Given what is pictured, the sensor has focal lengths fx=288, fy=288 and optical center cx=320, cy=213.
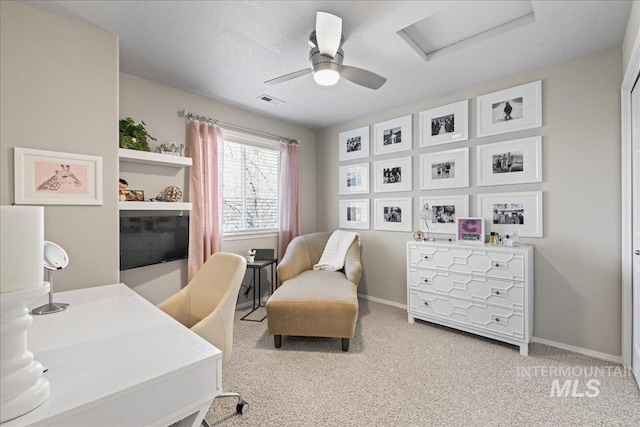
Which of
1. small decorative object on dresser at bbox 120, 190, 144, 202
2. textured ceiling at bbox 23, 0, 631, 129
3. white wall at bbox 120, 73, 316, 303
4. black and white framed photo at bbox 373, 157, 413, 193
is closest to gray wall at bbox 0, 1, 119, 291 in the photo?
textured ceiling at bbox 23, 0, 631, 129

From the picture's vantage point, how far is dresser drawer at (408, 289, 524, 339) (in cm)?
252

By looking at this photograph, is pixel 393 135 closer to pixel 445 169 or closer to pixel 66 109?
pixel 445 169

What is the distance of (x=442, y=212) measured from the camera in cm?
331

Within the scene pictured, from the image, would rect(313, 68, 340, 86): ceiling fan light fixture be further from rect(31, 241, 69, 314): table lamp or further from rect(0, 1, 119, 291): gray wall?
rect(31, 241, 69, 314): table lamp

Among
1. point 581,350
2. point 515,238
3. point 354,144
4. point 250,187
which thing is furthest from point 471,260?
point 250,187

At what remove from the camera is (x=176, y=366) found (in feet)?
3.01

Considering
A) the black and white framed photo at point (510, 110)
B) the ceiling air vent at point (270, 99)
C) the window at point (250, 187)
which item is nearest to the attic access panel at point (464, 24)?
the black and white framed photo at point (510, 110)

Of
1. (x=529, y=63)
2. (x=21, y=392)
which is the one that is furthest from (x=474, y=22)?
(x=21, y=392)

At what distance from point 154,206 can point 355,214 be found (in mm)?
2535

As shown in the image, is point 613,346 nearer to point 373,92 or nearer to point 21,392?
point 373,92

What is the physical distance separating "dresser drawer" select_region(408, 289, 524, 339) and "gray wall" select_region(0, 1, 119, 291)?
284 centimetres

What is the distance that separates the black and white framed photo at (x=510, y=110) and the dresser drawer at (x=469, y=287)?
1.49m

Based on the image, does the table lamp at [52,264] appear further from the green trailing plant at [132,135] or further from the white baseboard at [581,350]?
the white baseboard at [581,350]

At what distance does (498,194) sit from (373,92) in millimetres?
1685
